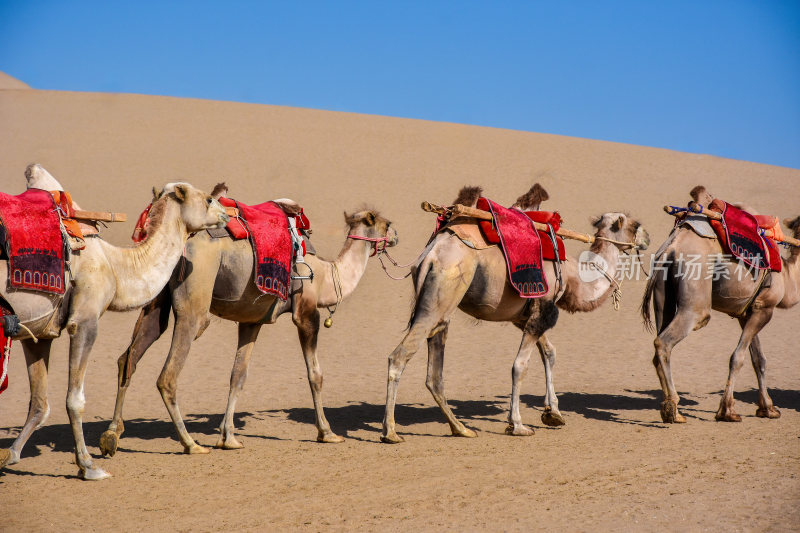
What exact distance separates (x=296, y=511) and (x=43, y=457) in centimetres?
322

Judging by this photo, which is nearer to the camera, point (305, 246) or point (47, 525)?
point (47, 525)

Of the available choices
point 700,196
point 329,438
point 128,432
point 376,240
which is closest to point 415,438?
point 329,438

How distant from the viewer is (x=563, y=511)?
18.8ft

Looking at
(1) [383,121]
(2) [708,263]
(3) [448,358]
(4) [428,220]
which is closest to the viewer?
(2) [708,263]

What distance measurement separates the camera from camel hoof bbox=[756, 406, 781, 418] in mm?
9672

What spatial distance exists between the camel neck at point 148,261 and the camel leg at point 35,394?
2.68 feet

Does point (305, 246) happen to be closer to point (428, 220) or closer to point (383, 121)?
point (428, 220)

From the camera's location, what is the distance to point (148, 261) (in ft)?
23.3

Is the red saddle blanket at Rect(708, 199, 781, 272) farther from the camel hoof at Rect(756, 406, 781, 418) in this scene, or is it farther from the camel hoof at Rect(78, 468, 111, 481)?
the camel hoof at Rect(78, 468, 111, 481)

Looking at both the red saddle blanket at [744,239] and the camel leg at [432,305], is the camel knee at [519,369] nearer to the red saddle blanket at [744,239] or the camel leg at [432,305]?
the camel leg at [432,305]

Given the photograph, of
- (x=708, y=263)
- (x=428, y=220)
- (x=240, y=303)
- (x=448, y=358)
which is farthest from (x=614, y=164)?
(x=240, y=303)

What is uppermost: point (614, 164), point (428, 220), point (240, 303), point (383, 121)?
point (383, 121)

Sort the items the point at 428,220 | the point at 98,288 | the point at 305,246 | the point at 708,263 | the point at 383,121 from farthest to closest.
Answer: the point at 383,121 → the point at 428,220 → the point at 708,263 → the point at 305,246 → the point at 98,288

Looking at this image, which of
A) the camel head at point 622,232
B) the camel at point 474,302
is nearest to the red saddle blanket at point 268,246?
the camel at point 474,302
